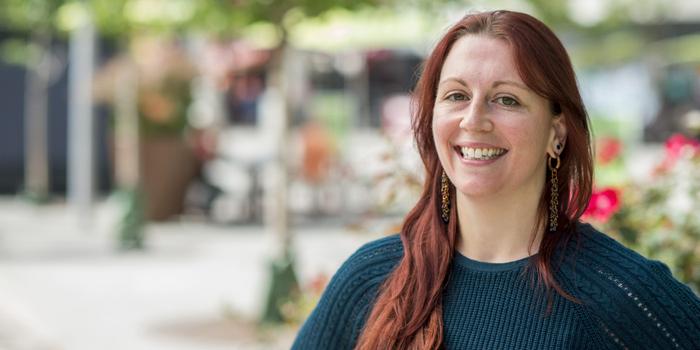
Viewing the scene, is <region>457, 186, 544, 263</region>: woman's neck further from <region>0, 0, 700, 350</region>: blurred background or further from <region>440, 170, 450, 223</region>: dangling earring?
<region>0, 0, 700, 350</region>: blurred background

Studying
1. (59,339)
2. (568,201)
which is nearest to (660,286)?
(568,201)

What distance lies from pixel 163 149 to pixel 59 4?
2248 mm

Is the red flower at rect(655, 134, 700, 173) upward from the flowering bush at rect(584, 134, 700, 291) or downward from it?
upward

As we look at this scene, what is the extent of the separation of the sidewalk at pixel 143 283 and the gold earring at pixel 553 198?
9.97ft

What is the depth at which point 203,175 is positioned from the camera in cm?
1580

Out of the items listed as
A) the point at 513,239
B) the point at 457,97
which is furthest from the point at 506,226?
the point at 457,97

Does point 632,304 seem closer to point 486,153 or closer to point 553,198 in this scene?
point 553,198

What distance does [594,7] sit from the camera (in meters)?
19.4

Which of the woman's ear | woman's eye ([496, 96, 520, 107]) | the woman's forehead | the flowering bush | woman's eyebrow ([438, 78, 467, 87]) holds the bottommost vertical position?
the flowering bush

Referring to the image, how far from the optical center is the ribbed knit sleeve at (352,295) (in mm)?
2490

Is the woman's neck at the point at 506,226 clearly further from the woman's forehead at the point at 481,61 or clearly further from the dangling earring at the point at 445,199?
the woman's forehead at the point at 481,61

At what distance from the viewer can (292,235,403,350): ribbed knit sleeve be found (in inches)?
98.0

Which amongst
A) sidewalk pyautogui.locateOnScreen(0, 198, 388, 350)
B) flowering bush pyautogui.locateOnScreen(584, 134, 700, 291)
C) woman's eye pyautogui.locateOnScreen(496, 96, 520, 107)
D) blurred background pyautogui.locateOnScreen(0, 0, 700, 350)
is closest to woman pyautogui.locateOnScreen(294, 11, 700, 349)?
woman's eye pyautogui.locateOnScreen(496, 96, 520, 107)

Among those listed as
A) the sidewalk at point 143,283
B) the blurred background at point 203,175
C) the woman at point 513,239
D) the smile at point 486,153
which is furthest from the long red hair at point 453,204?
the sidewalk at point 143,283
